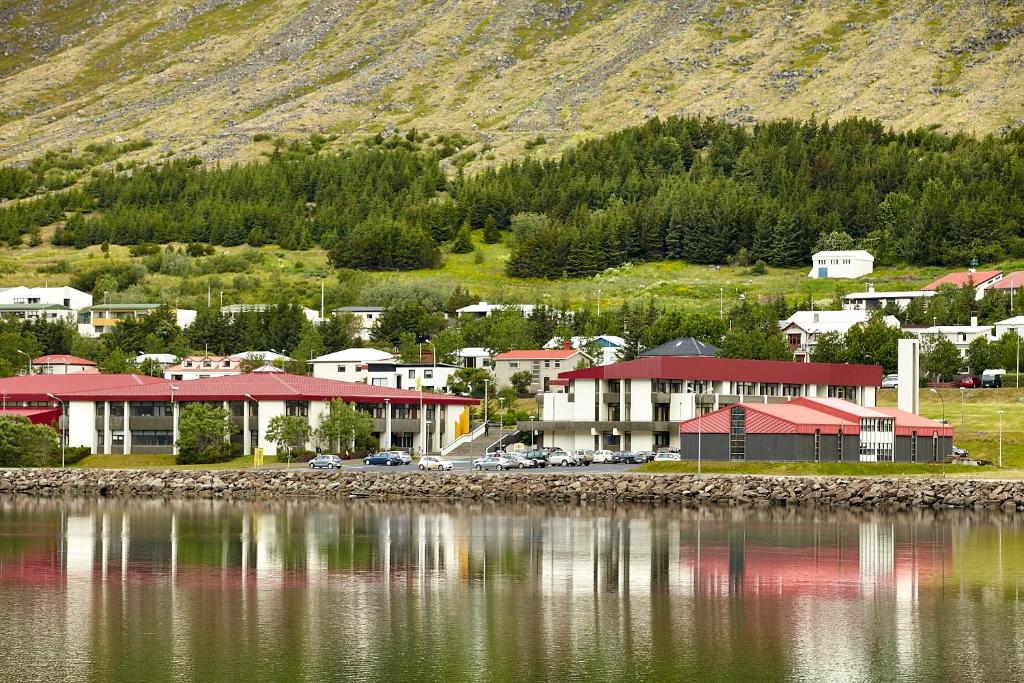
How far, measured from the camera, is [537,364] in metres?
135

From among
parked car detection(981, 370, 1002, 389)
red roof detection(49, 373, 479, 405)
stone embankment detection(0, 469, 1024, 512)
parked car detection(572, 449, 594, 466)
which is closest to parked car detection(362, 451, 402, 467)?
red roof detection(49, 373, 479, 405)

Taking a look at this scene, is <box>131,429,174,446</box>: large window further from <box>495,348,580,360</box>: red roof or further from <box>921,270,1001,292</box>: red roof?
<box>921,270,1001,292</box>: red roof

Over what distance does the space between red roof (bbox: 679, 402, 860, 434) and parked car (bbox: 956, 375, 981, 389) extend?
3364cm

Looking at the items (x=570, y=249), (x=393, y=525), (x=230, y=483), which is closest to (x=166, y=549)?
(x=393, y=525)

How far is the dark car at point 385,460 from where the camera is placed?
98.4 metres

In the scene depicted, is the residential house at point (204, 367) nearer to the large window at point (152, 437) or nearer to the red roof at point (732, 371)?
the large window at point (152, 437)

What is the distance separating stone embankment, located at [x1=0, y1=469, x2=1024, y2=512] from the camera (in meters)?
81.8

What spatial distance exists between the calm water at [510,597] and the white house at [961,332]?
63.9m

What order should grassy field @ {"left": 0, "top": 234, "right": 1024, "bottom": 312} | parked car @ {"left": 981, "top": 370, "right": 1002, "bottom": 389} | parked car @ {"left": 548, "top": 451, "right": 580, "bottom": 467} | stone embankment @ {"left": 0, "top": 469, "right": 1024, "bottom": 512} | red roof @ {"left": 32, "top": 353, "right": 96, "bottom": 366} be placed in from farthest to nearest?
1. grassy field @ {"left": 0, "top": 234, "right": 1024, "bottom": 312}
2. red roof @ {"left": 32, "top": 353, "right": 96, "bottom": 366}
3. parked car @ {"left": 981, "top": 370, "right": 1002, "bottom": 389}
4. parked car @ {"left": 548, "top": 451, "right": 580, "bottom": 467}
5. stone embankment @ {"left": 0, "top": 469, "right": 1024, "bottom": 512}

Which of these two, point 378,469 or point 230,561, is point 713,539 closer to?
point 230,561

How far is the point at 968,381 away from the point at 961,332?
1840 cm

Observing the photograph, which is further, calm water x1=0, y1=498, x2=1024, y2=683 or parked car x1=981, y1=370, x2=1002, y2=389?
parked car x1=981, y1=370, x2=1002, y2=389

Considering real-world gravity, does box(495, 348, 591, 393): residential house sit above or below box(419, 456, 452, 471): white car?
above

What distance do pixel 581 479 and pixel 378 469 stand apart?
13.3 meters
